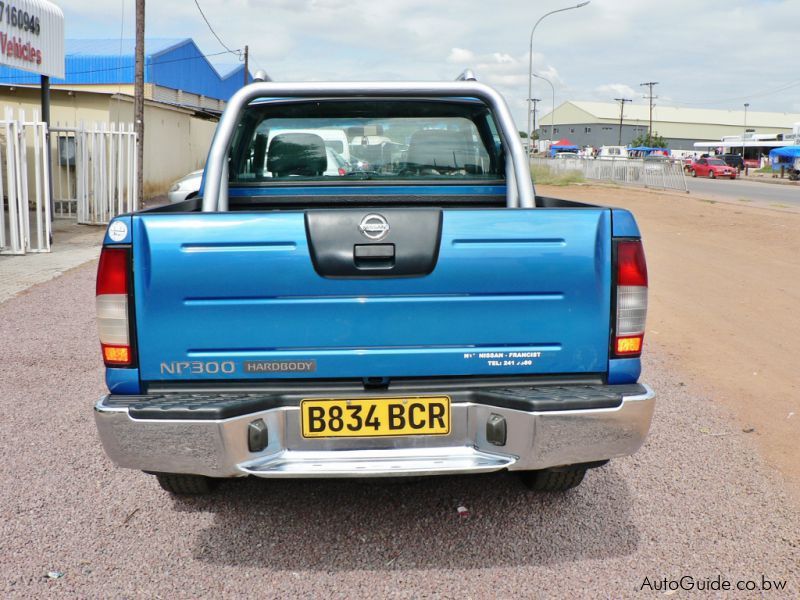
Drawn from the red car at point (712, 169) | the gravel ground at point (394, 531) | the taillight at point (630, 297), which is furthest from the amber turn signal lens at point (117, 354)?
the red car at point (712, 169)

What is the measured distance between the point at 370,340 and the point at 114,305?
3.04ft

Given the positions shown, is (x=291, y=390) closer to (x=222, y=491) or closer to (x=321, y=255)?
(x=321, y=255)

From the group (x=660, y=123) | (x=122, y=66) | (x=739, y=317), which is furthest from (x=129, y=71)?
(x=660, y=123)

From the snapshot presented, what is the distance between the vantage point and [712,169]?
52.6m

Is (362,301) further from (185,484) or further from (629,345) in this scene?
(185,484)

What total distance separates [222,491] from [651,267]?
9.52m

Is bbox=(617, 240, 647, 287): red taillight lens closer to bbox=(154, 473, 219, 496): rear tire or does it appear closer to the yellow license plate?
the yellow license plate

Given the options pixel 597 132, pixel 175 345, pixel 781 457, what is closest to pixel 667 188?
pixel 781 457

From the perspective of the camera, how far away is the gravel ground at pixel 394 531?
302 cm

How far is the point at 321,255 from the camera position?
2914 millimetres

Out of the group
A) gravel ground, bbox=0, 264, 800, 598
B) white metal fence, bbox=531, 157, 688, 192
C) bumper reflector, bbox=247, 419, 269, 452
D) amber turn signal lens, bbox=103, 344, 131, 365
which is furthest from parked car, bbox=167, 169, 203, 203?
white metal fence, bbox=531, 157, 688, 192

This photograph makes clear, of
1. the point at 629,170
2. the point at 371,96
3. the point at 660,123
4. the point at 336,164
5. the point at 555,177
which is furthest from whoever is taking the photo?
the point at 660,123

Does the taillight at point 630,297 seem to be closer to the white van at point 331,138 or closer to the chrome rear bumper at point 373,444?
the chrome rear bumper at point 373,444

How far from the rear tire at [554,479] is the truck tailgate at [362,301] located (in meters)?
0.83
